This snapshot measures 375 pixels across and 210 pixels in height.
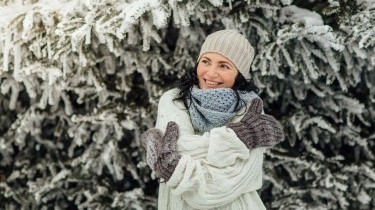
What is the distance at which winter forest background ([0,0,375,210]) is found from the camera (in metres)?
3.26

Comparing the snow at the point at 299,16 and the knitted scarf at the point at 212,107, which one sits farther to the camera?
the snow at the point at 299,16

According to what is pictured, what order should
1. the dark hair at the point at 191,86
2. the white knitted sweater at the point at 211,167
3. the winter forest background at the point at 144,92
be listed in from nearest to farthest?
the white knitted sweater at the point at 211,167, the dark hair at the point at 191,86, the winter forest background at the point at 144,92

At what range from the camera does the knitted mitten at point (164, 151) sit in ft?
7.65

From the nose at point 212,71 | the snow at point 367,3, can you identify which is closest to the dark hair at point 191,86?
the nose at point 212,71

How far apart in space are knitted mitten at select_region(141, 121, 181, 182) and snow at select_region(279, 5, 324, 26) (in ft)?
4.14

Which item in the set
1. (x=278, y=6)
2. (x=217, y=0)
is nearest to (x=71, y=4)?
(x=217, y=0)

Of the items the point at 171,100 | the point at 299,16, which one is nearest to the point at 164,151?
the point at 171,100

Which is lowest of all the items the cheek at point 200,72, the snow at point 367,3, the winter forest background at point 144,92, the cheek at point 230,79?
the winter forest background at point 144,92

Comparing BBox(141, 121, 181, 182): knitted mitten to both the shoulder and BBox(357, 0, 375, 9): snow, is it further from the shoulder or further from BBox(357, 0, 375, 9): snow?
BBox(357, 0, 375, 9): snow

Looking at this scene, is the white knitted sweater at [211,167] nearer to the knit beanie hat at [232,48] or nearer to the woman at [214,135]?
the woman at [214,135]

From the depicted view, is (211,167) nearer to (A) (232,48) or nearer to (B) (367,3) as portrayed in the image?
(A) (232,48)

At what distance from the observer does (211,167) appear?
2355 mm

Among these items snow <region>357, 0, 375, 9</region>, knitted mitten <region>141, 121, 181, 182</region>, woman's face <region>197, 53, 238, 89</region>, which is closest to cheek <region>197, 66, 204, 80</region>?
woman's face <region>197, 53, 238, 89</region>

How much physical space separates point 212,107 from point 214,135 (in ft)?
0.51
